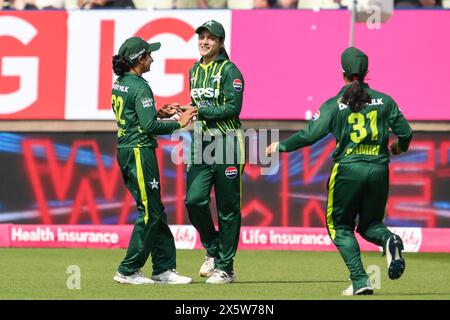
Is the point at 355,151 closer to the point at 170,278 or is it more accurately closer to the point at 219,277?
the point at 219,277

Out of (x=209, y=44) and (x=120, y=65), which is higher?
(x=209, y=44)

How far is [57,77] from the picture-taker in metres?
18.8

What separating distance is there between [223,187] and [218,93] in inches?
37.8

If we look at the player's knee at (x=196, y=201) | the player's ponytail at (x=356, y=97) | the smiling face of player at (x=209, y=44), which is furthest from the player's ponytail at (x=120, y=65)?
the player's ponytail at (x=356, y=97)

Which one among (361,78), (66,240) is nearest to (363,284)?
(361,78)

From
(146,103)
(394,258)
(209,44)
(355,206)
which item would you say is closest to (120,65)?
(146,103)

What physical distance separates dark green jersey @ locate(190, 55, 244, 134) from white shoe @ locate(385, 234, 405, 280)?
2.48m

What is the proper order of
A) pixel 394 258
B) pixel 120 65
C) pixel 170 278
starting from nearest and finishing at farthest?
pixel 394 258
pixel 120 65
pixel 170 278

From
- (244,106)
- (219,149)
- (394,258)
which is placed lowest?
(394,258)

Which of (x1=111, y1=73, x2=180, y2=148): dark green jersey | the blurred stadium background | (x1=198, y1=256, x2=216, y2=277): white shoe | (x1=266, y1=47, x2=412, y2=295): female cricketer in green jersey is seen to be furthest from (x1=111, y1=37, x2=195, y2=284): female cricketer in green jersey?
the blurred stadium background

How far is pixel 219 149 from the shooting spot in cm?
1288

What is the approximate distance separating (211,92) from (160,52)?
18.7 ft

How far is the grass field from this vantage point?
11.5 metres

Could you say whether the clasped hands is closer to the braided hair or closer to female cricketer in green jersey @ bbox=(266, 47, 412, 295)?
the braided hair
